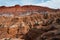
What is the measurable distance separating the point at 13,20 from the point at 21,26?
341cm

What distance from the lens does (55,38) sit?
9281mm

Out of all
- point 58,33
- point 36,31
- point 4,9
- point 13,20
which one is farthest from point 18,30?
point 4,9

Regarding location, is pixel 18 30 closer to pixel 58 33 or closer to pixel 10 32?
pixel 10 32

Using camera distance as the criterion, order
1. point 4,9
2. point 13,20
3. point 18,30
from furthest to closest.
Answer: point 4,9 → point 13,20 → point 18,30

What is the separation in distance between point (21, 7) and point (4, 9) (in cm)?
333

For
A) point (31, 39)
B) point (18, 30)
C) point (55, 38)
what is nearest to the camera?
point (55, 38)

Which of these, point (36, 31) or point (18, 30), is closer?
point (36, 31)

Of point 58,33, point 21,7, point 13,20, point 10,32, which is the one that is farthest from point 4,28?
point 21,7

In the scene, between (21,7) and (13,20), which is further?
(21,7)

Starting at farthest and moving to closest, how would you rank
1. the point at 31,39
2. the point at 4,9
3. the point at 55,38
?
the point at 4,9
the point at 31,39
the point at 55,38

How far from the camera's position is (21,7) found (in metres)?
41.7

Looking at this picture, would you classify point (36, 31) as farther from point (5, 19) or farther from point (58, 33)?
Answer: point (5, 19)

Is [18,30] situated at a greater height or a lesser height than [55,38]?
lesser

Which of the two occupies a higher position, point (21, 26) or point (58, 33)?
point (58, 33)
